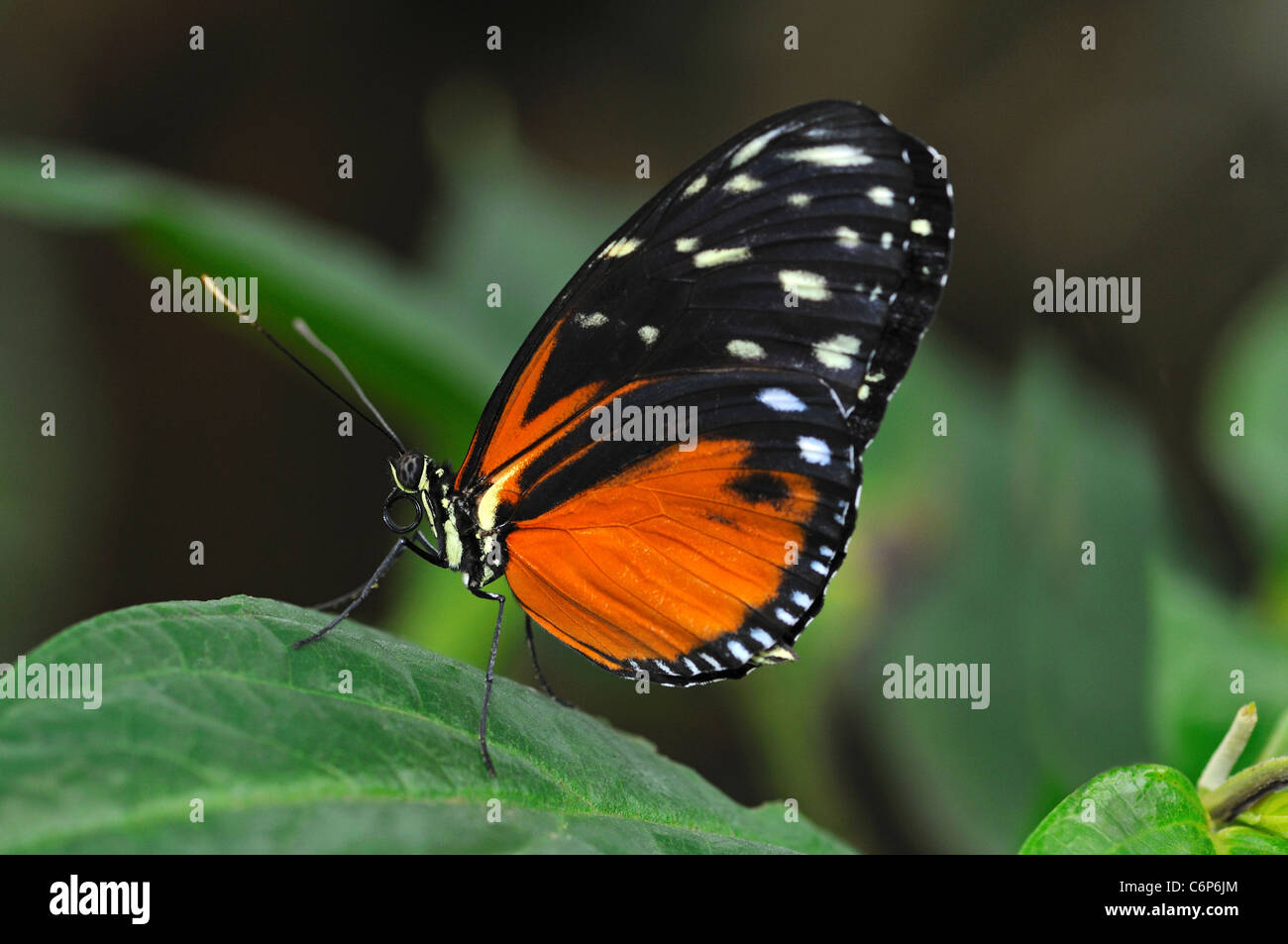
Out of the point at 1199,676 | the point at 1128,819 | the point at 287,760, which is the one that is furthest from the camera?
the point at 1199,676

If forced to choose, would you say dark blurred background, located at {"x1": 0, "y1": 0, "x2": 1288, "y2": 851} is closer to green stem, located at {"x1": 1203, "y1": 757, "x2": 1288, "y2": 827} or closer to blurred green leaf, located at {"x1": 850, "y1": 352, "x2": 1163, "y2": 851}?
blurred green leaf, located at {"x1": 850, "y1": 352, "x2": 1163, "y2": 851}

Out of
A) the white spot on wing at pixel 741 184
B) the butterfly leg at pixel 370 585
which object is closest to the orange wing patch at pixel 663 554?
the butterfly leg at pixel 370 585

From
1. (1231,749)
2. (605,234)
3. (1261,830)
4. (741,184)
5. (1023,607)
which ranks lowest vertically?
(1261,830)

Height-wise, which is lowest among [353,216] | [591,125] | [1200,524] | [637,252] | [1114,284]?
[1200,524]

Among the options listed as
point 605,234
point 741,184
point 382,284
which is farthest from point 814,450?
point 605,234

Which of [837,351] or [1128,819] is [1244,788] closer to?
[1128,819]
